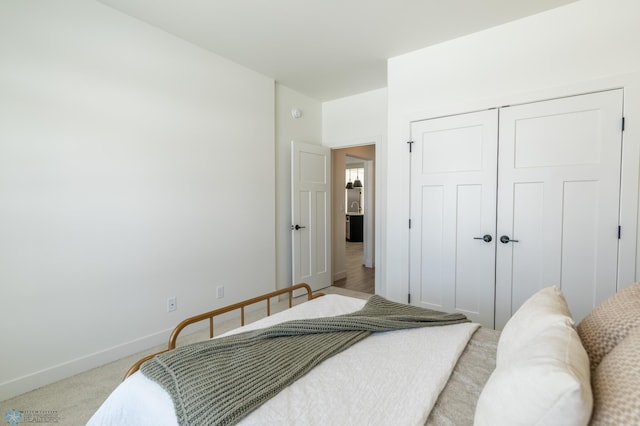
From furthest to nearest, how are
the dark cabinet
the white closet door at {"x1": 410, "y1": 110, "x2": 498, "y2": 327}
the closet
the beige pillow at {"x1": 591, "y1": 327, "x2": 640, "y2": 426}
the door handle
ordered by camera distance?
the dark cabinet
the white closet door at {"x1": 410, "y1": 110, "x2": 498, "y2": 327}
the door handle
the closet
the beige pillow at {"x1": 591, "y1": 327, "x2": 640, "y2": 426}

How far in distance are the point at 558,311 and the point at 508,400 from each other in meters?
0.53

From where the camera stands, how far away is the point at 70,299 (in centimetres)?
220

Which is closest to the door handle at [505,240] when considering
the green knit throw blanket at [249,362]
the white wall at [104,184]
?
the green knit throw blanket at [249,362]

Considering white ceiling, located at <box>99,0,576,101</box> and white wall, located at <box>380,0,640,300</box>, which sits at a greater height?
white ceiling, located at <box>99,0,576,101</box>

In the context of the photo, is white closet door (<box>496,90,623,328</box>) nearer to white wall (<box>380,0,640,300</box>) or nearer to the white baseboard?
white wall (<box>380,0,640,300</box>)

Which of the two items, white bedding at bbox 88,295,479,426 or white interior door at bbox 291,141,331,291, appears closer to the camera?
white bedding at bbox 88,295,479,426

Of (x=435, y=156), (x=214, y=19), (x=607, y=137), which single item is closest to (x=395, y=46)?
(x=435, y=156)

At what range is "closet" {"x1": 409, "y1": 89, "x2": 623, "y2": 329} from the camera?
2.25 metres

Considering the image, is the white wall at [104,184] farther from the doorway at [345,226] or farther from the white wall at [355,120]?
the doorway at [345,226]

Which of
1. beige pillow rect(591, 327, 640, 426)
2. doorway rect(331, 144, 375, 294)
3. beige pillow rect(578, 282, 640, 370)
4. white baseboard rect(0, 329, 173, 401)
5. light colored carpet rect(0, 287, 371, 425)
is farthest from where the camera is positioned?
doorway rect(331, 144, 375, 294)

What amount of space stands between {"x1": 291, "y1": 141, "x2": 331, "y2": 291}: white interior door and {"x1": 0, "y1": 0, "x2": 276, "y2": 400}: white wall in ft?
2.85

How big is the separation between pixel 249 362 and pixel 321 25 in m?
2.64

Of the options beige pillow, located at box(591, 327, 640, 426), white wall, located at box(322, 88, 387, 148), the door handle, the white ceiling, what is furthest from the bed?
white wall, located at box(322, 88, 387, 148)

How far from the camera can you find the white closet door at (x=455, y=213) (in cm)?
271
